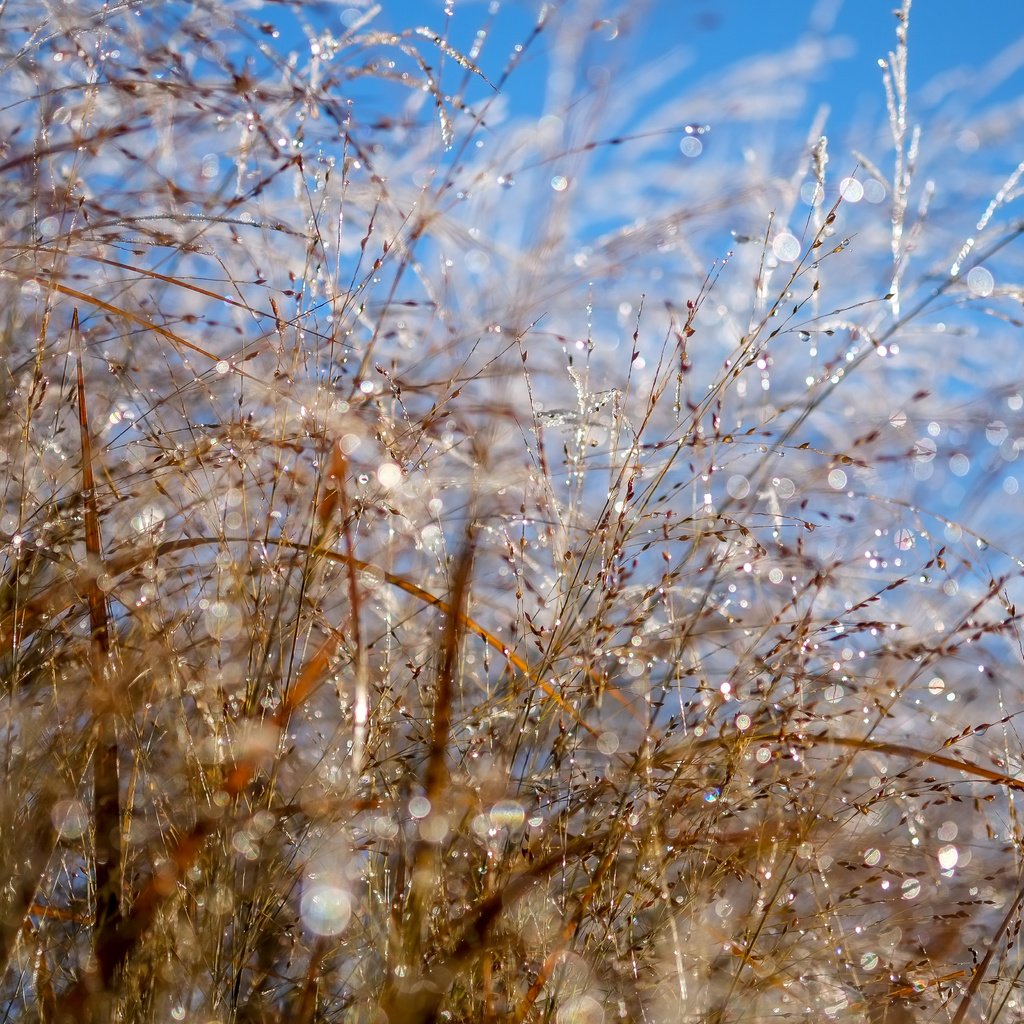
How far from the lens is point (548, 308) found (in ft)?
6.26

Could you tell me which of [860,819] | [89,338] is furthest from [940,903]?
[89,338]

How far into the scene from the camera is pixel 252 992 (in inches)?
46.4

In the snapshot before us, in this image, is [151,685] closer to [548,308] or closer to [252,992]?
[252,992]

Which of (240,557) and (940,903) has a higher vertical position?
(240,557)

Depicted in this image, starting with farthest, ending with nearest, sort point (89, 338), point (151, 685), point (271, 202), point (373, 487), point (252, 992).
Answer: point (271, 202), point (89, 338), point (373, 487), point (151, 685), point (252, 992)

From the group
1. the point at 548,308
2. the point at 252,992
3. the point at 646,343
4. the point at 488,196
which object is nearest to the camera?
the point at 252,992

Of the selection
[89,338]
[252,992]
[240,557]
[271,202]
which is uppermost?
[271,202]

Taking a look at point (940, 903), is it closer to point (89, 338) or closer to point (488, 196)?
point (89, 338)

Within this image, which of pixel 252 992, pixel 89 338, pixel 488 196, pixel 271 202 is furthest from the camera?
pixel 488 196

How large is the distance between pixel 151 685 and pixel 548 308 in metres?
0.98

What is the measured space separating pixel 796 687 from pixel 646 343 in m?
1.82

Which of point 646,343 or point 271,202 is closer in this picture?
point 271,202

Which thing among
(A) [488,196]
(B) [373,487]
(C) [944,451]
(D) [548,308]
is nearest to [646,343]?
(A) [488,196]

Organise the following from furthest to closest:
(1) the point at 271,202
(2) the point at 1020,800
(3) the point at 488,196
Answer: (3) the point at 488,196
(2) the point at 1020,800
(1) the point at 271,202
